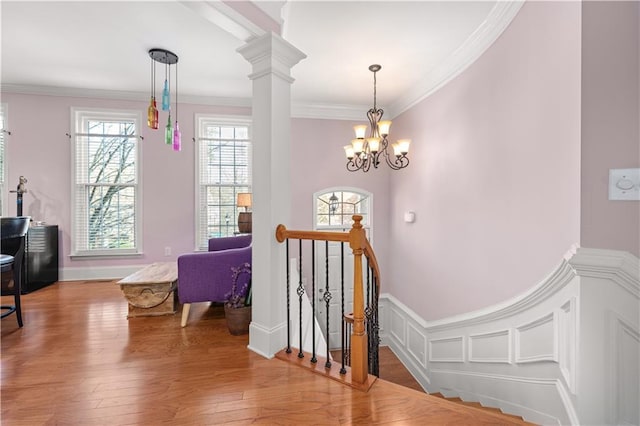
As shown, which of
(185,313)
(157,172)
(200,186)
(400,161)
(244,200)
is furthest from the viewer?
(200,186)

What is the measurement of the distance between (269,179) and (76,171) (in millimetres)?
3697

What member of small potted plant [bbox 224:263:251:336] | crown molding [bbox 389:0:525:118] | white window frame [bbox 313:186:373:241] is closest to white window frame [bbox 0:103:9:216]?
small potted plant [bbox 224:263:251:336]

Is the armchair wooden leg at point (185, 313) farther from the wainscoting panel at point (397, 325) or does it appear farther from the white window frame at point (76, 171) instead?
the wainscoting panel at point (397, 325)

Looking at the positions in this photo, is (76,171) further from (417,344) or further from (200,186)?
(417,344)

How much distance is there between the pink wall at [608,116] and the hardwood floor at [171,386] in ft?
3.48

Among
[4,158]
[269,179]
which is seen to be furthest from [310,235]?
[4,158]

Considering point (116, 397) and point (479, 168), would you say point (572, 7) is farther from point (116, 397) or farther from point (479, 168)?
point (116, 397)

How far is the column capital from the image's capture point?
1.93 metres

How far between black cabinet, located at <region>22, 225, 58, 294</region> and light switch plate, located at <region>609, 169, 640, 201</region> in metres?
5.38

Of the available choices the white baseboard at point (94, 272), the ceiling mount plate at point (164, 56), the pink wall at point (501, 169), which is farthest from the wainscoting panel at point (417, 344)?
the ceiling mount plate at point (164, 56)

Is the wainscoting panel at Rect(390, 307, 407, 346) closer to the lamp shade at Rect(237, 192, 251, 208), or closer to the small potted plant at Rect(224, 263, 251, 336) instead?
the small potted plant at Rect(224, 263, 251, 336)

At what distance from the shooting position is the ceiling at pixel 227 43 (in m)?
2.31

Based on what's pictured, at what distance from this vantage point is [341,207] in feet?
15.8

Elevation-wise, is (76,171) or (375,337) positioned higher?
(76,171)
